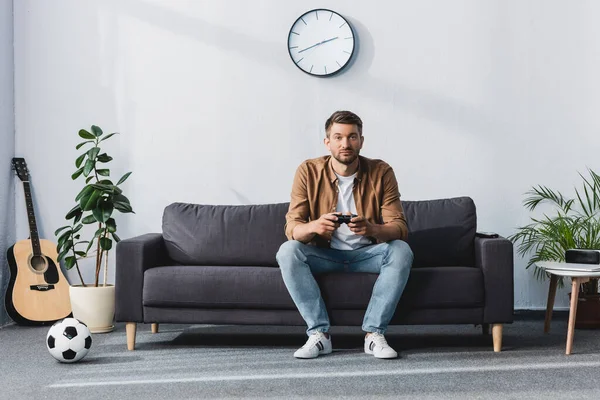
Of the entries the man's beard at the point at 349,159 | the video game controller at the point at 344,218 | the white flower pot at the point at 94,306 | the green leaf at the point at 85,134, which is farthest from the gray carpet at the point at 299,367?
the green leaf at the point at 85,134

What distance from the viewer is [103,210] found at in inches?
148

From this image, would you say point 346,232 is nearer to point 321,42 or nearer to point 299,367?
point 299,367

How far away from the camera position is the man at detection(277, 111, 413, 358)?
9.75 feet

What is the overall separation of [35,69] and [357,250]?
2.45 m

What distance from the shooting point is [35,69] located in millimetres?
A: 4305

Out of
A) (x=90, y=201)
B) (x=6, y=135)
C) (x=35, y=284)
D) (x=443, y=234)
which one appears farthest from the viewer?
(x=6, y=135)

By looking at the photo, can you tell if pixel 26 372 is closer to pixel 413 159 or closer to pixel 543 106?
pixel 413 159

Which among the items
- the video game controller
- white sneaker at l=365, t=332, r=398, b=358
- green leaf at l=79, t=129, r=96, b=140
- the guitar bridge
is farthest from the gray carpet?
green leaf at l=79, t=129, r=96, b=140

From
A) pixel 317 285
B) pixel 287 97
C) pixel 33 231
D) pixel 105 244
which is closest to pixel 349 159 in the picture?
pixel 317 285

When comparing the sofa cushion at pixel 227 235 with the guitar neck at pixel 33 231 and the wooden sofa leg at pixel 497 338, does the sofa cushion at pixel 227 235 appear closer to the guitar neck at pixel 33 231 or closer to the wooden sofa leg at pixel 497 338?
the guitar neck at pixel 33 231

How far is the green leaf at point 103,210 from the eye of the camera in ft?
12.2

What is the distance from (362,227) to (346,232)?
0.67 feet

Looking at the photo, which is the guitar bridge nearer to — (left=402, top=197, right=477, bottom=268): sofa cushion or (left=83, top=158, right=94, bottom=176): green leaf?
(left=83, top=158, right=94, bottom=176): green leaf

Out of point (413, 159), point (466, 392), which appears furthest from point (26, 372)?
point (413, 159)
